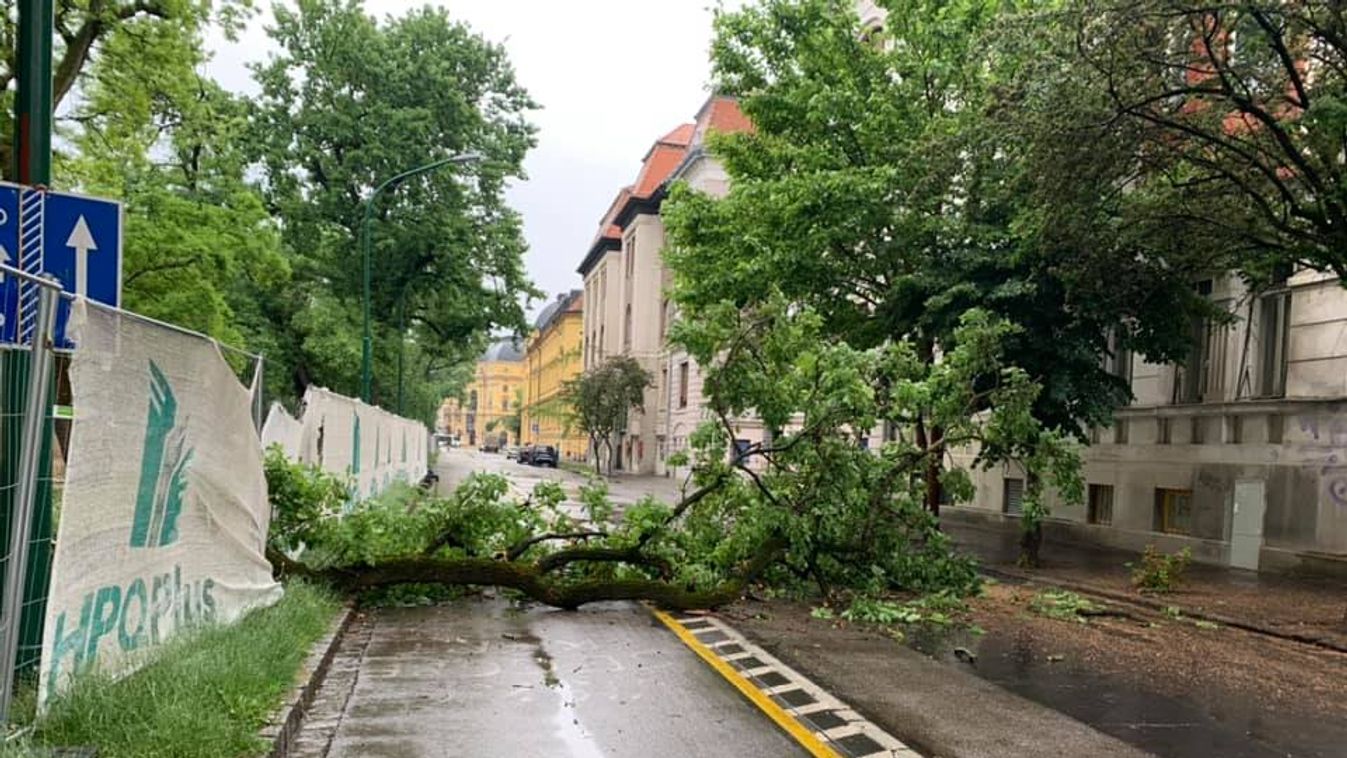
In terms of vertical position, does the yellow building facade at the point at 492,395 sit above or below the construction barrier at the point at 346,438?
below

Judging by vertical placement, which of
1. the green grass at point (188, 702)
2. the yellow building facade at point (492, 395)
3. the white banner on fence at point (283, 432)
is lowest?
the yellow building facade at point (492, 395)

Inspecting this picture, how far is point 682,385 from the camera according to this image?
55188mm

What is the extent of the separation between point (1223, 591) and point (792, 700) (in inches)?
379

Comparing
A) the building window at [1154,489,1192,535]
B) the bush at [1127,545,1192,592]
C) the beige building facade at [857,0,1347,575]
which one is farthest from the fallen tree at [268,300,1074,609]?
the building window at [1154,489,1192,535]

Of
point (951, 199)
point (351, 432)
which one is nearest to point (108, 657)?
point (351, 432)

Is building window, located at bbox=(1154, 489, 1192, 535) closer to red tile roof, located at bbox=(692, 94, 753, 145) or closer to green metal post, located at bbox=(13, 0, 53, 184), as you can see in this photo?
green metal post, located at bbox=(13, 0, 53, 184)

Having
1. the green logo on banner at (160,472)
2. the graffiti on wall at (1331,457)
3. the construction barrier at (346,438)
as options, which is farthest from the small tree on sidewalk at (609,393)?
the green logo on banner at (160,472)

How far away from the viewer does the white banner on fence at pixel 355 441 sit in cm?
1267

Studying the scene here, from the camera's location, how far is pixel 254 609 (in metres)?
7.45

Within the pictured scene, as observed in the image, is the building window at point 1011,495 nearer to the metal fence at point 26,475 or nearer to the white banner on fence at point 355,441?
the white banner on fence at point 355,441

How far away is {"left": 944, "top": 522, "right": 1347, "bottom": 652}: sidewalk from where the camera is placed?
1105cm

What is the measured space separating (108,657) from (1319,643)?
1100 cm

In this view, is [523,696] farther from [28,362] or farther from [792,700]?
[28,362]

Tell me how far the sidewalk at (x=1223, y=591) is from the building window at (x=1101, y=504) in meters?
1.88
